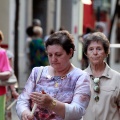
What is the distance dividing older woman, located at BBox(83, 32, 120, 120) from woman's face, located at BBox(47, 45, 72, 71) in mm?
1213

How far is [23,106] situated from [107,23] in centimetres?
2115

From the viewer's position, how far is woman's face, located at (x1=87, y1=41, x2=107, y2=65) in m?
5.42

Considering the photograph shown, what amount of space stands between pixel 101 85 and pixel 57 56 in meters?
1.34

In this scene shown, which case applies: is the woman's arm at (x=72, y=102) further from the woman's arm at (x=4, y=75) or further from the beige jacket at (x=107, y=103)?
the woman's arm at (x=4, y=75)

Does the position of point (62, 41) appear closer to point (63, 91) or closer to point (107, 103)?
point (63, 91)

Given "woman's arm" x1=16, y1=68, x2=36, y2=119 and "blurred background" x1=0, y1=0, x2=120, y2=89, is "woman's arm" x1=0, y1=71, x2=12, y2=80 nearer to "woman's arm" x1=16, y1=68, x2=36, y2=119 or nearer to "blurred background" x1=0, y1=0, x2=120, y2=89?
"woman's arm" x1=16, y1=68, x2=36, y2=119

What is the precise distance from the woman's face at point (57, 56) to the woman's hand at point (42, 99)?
1.22 ft

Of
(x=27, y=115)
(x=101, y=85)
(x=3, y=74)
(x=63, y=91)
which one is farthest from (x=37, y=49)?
(x=27, y=115)

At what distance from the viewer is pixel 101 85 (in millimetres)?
5371

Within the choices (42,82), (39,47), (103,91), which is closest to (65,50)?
(42,82)

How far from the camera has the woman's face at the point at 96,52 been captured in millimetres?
5418

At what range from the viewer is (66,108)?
3973mm

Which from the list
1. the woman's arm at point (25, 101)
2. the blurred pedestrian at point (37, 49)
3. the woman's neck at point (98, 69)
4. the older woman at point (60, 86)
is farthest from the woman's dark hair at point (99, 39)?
the blurred pedestrian at point (37, 49)

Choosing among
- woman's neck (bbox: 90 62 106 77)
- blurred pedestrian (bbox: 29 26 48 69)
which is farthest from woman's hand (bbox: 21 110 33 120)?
blurred pedestrian (bbox: 29 26 48 69)
